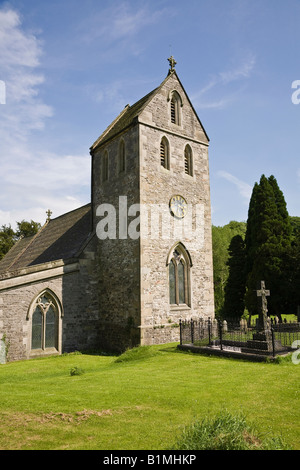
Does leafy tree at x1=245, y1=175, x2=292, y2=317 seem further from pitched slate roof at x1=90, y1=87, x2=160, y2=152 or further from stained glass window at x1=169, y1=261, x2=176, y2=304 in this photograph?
pitched slate roof at x1=90, y1=87, x2=160, y2=152

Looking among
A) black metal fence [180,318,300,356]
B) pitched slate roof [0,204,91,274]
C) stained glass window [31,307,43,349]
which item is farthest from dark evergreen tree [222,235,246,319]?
stained glass window [31,307,43,349]

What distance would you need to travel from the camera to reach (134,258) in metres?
16.9

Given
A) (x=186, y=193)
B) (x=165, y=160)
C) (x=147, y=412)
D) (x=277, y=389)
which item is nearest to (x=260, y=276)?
(x=186, y=193)

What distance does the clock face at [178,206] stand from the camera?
1838cm

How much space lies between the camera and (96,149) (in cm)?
2183

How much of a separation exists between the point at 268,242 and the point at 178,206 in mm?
12749

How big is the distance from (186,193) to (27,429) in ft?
49.7

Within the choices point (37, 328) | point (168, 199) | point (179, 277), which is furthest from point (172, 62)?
point (37, 328)

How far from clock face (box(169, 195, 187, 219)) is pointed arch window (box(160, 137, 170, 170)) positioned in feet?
5.95

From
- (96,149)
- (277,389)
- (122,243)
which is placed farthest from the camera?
(96,149)

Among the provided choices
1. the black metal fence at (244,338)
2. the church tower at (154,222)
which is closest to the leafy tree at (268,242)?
the church tower at (154,222)

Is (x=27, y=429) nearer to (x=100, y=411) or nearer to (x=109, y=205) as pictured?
(x=100, y=411)

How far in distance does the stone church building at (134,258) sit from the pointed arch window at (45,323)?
49mm

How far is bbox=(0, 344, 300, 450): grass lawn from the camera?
5715 millimetres
